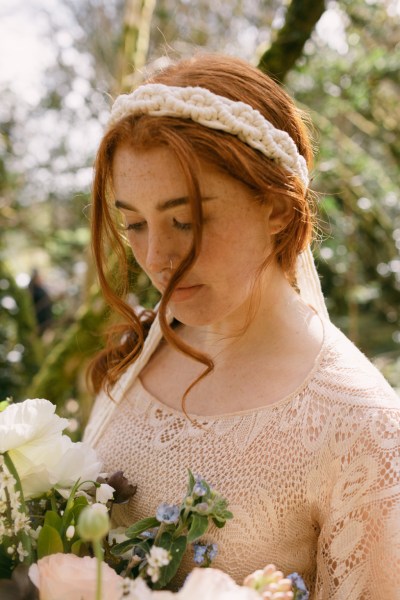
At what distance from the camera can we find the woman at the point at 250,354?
4.39 ft

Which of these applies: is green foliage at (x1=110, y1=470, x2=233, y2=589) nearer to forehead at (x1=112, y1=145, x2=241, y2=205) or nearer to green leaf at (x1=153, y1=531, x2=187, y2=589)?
green leaf at (x1=153, y1=531, x2=187, y2=589)

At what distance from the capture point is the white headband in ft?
4.46

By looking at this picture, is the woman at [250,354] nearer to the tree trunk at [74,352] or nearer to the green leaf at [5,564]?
the green leaf at [5,564]

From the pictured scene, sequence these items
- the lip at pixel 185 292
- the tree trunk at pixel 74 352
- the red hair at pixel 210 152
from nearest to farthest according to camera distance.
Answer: the red hair at pixel 210 152, the lip at pixel 185 292, the tree trunk at pixel 74 352

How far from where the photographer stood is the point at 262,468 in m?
1.45

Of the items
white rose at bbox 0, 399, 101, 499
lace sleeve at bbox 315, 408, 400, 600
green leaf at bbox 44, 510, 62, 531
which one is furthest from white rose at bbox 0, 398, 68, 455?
lace sleeve at bbox 315, 408, 400, 600

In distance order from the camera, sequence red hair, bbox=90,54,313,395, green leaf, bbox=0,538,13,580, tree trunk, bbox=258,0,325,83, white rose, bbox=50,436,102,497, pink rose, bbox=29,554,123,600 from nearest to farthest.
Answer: pink rose, bbox=29,554,123,600 → green leaf, bbox=0,538,13,580 → white rose, bbox=50,436,102,497 → red hair, bbox=90,54,313,395 → tree trunk, bbox=258,0,325,83

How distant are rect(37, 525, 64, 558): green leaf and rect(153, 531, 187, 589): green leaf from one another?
18 cm

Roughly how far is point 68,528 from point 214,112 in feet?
2.80

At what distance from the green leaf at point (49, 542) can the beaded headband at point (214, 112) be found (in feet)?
2.76

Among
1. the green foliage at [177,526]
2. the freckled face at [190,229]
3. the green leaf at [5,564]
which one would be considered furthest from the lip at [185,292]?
the green leaf at [5,564]

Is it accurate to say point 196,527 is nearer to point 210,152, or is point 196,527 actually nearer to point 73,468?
point 73,468

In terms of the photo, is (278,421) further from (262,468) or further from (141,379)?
(141,379)

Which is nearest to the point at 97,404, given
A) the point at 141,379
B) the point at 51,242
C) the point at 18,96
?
the point at 141,379
